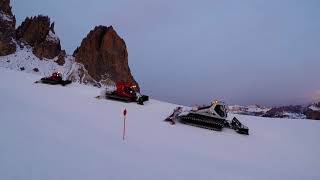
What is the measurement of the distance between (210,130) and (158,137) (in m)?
3.89

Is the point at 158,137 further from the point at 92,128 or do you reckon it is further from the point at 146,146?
the point at 92,128

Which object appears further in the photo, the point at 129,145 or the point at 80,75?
the point at 80,75

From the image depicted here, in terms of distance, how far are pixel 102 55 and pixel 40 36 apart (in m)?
21.7

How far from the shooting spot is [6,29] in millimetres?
99812

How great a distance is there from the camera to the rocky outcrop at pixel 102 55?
108562 millimetres

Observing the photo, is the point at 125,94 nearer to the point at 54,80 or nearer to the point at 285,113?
the point at 54,80

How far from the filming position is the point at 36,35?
107 meters

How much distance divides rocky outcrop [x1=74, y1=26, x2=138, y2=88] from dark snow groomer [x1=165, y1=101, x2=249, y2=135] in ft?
299

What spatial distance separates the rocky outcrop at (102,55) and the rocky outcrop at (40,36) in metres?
8.47

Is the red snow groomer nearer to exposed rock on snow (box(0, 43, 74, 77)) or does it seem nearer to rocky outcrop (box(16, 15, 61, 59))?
exposed rock on snow (box(0, 43, 74, 77))

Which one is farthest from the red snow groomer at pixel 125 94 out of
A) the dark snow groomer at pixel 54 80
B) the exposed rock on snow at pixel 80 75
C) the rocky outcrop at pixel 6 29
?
the rocky outcrop at pixel 6 29

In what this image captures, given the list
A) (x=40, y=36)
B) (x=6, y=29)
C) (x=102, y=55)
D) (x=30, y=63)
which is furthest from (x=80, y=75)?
(x=6, y=29)

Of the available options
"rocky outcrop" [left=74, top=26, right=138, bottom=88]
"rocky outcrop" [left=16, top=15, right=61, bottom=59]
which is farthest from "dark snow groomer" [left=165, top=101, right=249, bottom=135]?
"rocky outcrop" [left=16, top=15, right=61, bottom=59]

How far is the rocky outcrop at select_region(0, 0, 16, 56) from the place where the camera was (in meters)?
94.4
